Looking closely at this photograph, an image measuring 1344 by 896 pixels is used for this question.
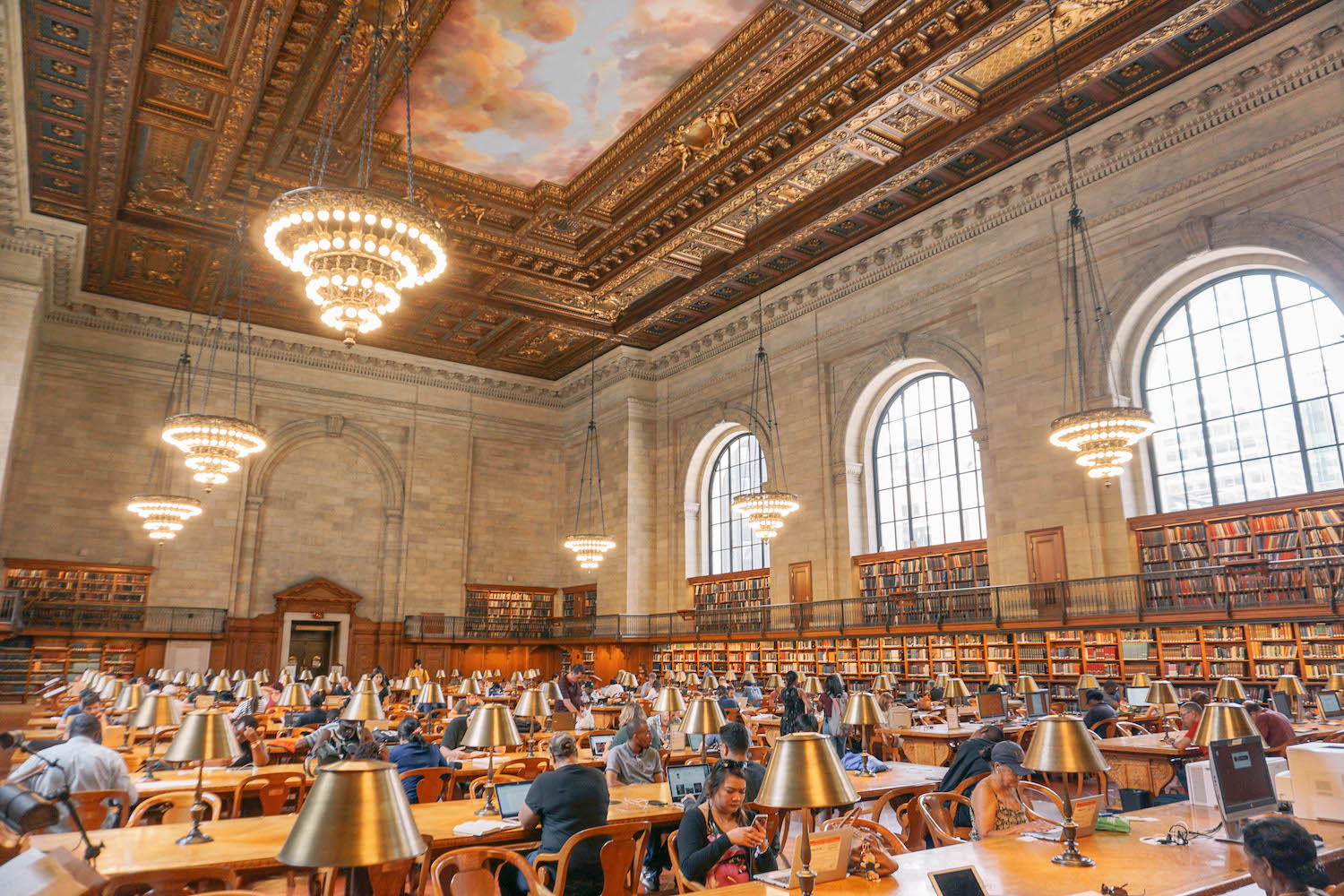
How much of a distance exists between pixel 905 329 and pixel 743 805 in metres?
12.6

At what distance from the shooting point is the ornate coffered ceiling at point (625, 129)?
1023 centimetres

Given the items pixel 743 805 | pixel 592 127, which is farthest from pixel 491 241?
pixel 743 805

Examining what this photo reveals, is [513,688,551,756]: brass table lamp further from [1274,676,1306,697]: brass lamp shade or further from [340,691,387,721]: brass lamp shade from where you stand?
[1274,676,1306,697]: brass lamp shade

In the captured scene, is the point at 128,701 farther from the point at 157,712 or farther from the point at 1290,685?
the point at 1290,685

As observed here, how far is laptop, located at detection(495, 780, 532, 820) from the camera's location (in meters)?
4.41

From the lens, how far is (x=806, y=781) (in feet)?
8.09

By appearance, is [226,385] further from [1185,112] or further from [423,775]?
[1185,112]

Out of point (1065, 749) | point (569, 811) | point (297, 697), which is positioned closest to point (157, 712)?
point (569, 811)

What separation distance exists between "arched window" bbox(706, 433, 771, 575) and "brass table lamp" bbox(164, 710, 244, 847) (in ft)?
48.5

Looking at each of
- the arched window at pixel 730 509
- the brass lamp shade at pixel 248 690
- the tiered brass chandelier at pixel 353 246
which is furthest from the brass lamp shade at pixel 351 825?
the arched window at pixel 730 509

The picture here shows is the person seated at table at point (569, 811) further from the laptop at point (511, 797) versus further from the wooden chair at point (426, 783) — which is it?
the wooden chair at point (426, 783)

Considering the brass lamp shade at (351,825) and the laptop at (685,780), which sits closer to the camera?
the brass lamp shade at (351,825)

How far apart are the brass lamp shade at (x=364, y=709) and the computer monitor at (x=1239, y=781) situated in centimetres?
480

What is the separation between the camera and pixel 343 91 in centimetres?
1135
